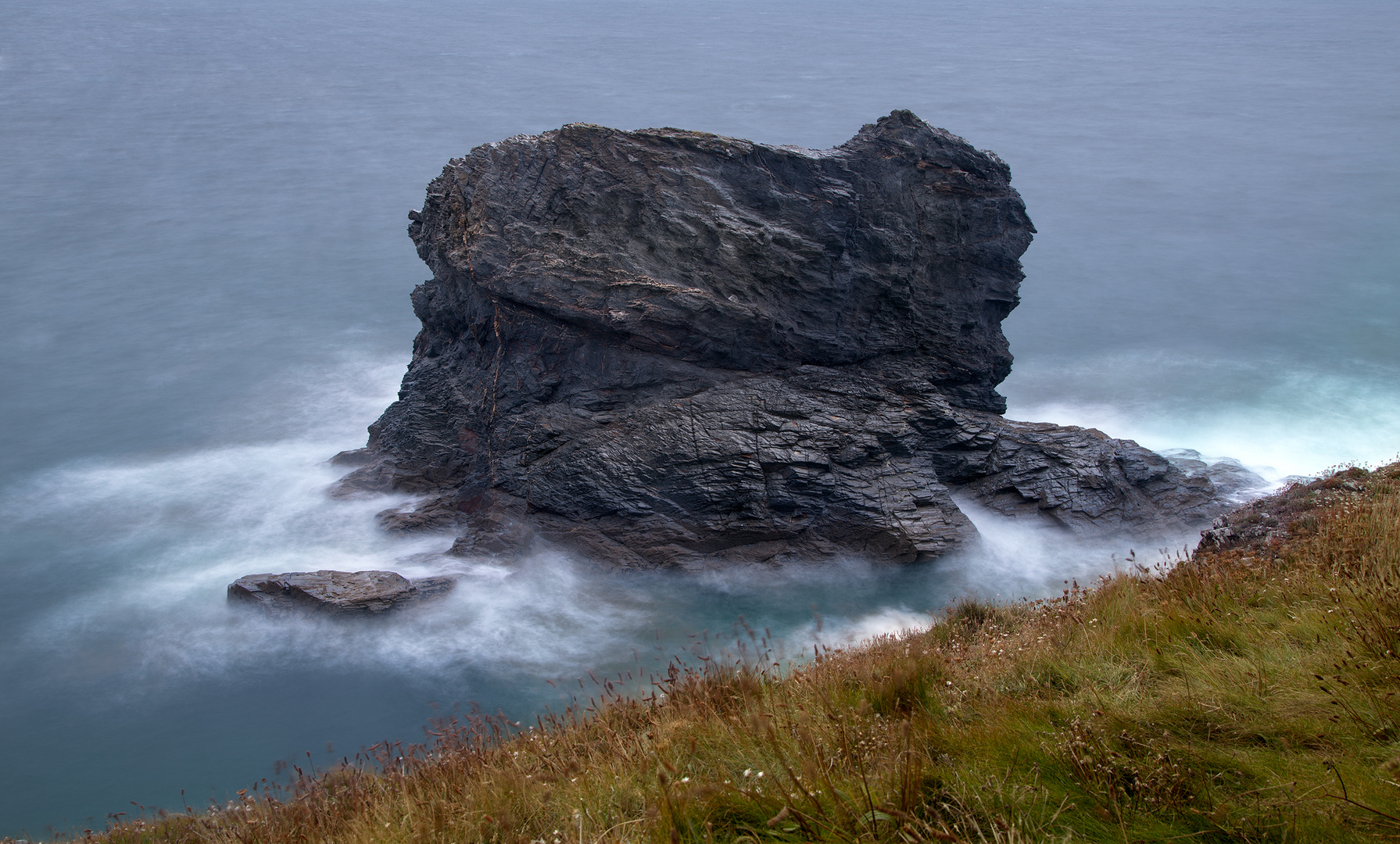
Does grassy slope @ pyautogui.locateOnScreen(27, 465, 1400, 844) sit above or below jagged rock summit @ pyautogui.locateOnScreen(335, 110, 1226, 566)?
below

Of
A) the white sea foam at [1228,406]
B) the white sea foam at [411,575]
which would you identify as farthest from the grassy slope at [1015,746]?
the white sea foam at [1228,406]

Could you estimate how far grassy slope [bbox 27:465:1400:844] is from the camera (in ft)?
12.0

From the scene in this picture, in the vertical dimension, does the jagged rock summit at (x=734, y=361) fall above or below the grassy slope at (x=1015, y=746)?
above

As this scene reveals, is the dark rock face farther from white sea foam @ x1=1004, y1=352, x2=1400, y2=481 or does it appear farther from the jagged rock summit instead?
white sea foam @ x1=1004, y1=352, x2=1400, y2=481

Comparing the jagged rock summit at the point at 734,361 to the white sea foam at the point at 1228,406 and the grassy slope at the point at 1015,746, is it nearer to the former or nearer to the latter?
the white sea foam at the point at 1228,406

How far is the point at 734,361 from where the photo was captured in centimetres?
1382

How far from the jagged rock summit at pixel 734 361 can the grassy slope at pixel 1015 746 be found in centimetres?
645

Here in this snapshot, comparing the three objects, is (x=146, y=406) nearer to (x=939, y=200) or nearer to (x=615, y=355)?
(x=615, y=355)

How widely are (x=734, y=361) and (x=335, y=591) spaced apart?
6.25 m

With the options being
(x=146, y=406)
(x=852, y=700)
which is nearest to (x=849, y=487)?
(x=852, y=700)

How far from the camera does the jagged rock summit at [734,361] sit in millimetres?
13219

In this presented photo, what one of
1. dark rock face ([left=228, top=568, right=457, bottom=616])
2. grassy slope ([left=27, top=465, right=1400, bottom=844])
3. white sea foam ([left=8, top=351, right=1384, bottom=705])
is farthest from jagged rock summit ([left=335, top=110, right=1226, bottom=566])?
grassy slope ([left=27, top=465, right=1400, bottom=844])

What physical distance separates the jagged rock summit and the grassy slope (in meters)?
6.45

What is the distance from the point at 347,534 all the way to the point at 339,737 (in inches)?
181
